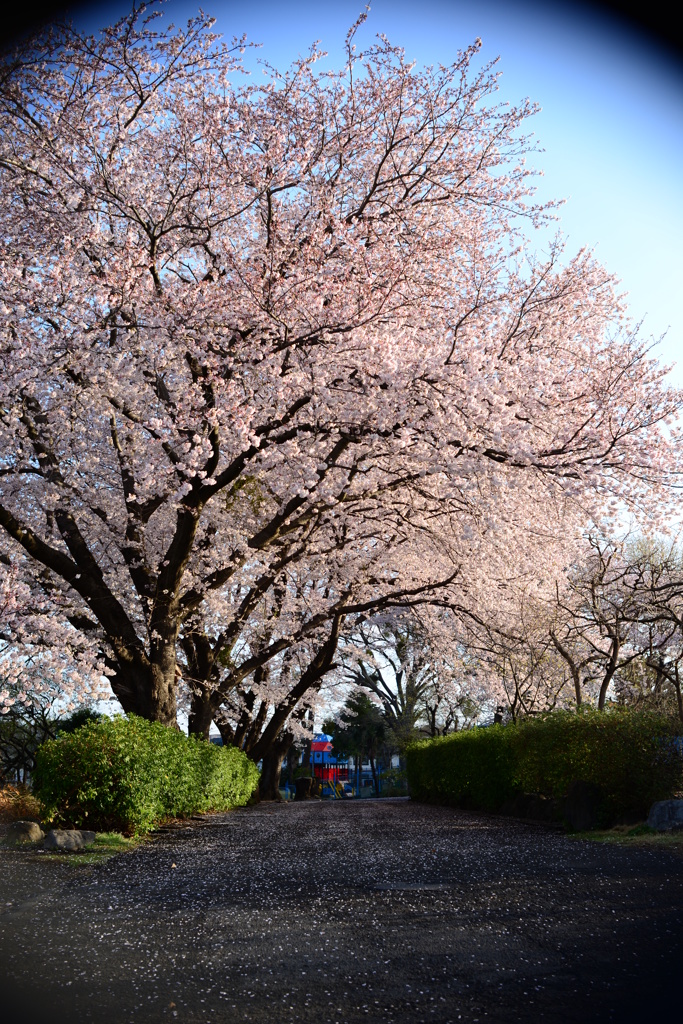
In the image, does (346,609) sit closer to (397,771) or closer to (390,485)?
(390,485)

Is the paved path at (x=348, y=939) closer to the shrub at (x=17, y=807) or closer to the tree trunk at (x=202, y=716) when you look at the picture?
the shrub at (x=17, y=807)

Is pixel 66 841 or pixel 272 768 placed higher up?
pixel 272 768

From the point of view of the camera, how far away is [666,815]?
8781 mm

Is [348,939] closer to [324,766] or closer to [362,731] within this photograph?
[324,766]

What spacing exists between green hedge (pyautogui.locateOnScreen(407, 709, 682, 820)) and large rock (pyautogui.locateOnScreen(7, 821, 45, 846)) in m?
7.10

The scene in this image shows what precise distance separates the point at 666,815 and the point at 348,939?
5.89 metres

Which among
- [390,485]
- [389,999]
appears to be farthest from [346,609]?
[389,999]

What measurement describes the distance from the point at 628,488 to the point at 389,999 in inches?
414

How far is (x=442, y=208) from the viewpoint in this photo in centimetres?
1190

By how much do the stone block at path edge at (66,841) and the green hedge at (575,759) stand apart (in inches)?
257

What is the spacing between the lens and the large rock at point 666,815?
8625 mm

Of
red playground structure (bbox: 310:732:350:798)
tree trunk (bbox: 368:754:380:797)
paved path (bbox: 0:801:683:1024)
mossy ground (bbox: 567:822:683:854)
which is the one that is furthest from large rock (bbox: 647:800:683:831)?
tree trunk (bbox: 368:754:380:797)

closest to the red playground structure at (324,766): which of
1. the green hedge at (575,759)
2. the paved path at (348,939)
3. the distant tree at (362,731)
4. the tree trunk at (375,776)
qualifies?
the tree trunk at (375,776)

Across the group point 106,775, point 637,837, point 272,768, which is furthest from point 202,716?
point 637,837
